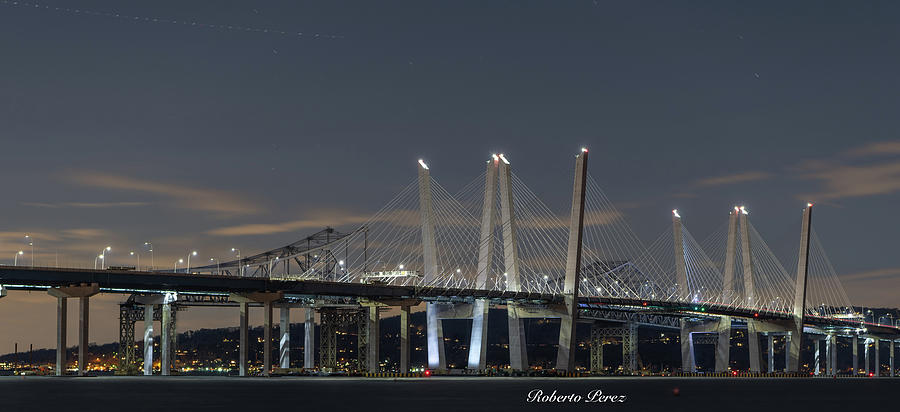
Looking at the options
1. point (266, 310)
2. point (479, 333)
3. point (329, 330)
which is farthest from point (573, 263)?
point (329, 330)

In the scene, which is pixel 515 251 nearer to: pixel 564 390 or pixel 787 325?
pixel 564 390

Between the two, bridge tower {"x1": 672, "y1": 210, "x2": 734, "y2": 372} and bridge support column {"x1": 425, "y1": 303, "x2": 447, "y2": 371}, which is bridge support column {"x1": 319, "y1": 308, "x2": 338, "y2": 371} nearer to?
bridge support column {"x1": 425, "y1": 303, "x2": 447, "y2": 371}

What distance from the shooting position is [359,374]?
141500 mm

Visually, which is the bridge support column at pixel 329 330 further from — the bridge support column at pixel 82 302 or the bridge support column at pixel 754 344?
the bridge support column at pixel 754 344

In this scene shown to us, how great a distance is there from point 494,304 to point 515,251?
10.6 meters

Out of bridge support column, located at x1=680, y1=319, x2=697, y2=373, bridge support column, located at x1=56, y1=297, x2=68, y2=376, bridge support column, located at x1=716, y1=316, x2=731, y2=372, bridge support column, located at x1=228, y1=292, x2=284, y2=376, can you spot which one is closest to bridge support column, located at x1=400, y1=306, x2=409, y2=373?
bridge support column, located at x1=228, y1=292, x2=284, y2=376

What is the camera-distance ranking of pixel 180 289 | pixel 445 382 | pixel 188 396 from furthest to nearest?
pixel 180 289 → pixel 445 382 → pixel 188 396

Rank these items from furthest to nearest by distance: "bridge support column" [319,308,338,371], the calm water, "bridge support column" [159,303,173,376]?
1. "bridge support column" [319,308,338,371]
2. "bridge support column" [159,303,173,376]
3. the calm water

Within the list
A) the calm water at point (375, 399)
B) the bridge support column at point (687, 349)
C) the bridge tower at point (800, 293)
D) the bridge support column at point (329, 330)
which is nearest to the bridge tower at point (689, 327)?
the bridge support column at point (687, 349)

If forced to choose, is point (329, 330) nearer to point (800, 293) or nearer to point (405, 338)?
point (405, 338)

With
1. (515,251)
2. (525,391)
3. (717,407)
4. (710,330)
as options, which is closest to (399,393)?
(525,391)

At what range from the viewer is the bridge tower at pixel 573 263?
429 feet

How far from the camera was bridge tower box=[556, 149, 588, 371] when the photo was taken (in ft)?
429

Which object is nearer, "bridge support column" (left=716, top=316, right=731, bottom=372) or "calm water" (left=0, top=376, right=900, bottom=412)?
"calm water" (left=0, top=376, right=900, bottom=412)
